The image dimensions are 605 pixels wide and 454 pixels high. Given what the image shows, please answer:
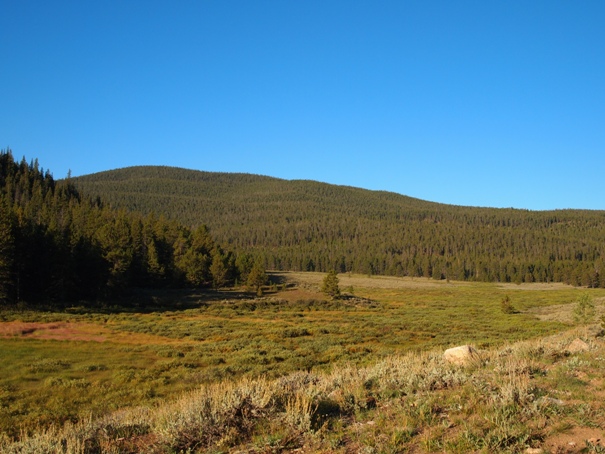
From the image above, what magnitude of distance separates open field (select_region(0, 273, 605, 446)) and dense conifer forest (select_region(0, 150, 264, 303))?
21.4ft

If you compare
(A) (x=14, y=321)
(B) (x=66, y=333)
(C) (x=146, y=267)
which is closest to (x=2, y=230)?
(A) (x=14, y=321)

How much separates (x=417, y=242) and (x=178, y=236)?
435ft

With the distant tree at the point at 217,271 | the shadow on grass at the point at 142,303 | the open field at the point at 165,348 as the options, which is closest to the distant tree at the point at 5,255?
the shadow on grass at the point at 142,303

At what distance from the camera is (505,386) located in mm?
7590

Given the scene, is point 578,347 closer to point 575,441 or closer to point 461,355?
point 461,355

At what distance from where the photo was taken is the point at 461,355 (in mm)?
12234

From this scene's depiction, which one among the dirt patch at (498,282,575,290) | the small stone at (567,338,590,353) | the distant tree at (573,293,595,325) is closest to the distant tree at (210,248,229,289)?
the distant tree at (573,293,595,325)

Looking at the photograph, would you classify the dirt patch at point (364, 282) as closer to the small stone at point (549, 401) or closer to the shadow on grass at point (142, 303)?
the shadow on grass at point (142, 303)

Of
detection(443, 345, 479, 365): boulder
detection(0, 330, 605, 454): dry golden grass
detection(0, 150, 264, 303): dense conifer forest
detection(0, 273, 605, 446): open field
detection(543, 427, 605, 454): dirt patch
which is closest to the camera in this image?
detection(543, 427, 605, 454): dirt patch

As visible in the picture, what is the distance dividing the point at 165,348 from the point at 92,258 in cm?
3408

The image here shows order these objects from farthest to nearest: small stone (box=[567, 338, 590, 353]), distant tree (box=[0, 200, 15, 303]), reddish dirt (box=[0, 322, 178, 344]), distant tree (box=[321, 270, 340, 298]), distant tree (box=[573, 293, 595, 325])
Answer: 1. distant tree (box=[321, 270, 340, 298])
2. distant tree (box=[0, 200, 15, 303])
3. distant tree (box=[573, 293, 595, 325])
4. reddish dirt (box=[0, 322, 178, 344])
5. small stone (box=[567, 338, 590, 353])

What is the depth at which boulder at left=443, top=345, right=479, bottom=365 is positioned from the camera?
1170 cm

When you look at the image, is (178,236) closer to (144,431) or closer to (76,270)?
(76,270)

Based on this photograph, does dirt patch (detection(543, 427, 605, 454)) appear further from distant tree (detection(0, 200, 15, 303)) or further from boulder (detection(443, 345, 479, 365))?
distant tree (detection(0, 200, 15, 303))
